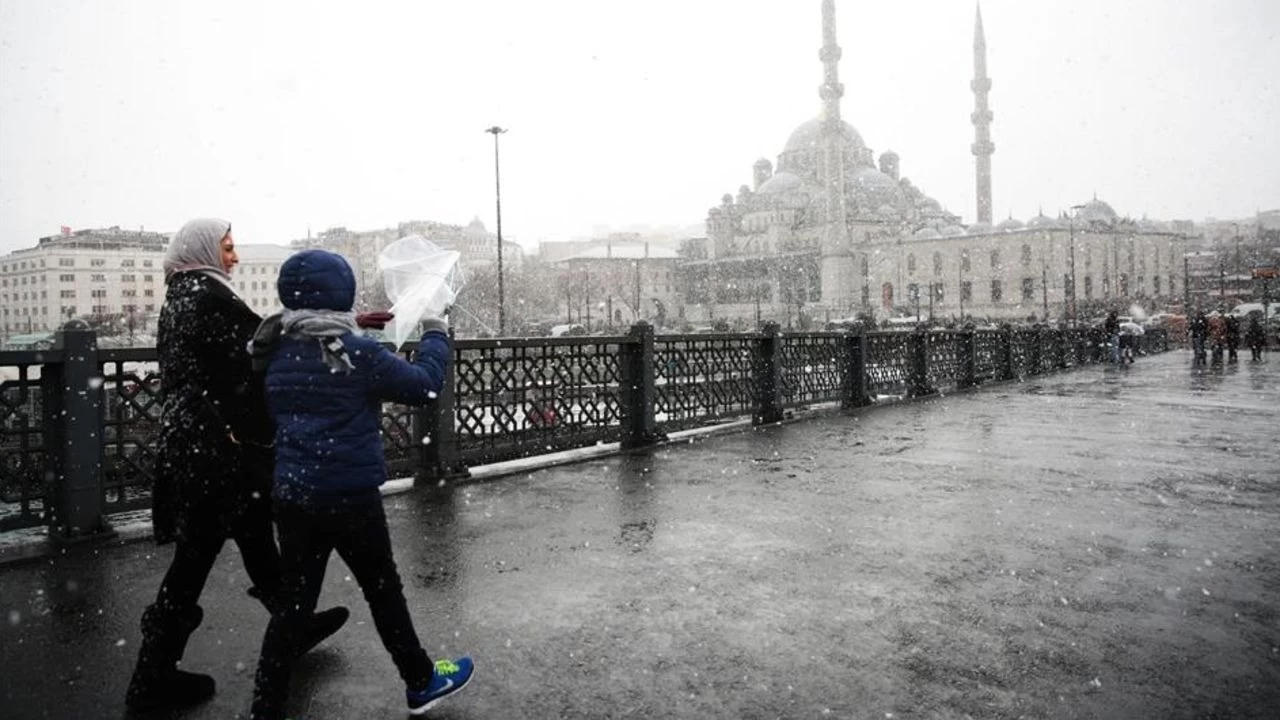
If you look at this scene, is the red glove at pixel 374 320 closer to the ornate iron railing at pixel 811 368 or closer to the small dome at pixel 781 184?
the ornate iron railing at pixel 811 368

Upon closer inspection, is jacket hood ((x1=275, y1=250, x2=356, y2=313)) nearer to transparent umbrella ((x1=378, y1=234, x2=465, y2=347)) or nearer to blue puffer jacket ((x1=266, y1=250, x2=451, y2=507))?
blue puffer jacket ((x1=266, y1=250, x2=451, y2=507))

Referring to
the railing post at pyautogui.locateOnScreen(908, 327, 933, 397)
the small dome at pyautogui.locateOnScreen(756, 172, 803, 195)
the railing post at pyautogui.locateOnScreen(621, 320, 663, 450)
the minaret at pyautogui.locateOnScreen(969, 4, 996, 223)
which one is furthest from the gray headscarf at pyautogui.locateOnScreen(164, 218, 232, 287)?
the small dome at pyautogui.locateOnScreen(756, 172, 803, 195)

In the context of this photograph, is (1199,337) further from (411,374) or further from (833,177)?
(833,177)

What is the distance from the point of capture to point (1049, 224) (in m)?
84.3

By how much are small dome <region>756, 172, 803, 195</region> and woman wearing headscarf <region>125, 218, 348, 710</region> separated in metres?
97.9

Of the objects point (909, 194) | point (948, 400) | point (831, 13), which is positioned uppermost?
point (831, 13)

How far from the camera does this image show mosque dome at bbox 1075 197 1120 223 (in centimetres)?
9088

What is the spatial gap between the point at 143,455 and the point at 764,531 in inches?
184

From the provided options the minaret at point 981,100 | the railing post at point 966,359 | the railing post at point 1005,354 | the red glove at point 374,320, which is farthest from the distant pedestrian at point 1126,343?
the minaret at point 981,100

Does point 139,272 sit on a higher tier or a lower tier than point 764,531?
higher

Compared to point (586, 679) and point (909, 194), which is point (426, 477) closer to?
point (586, 679)

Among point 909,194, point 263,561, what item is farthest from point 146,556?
point 909,194

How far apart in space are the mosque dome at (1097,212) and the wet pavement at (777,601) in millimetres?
95805

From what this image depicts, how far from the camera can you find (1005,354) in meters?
21.6
